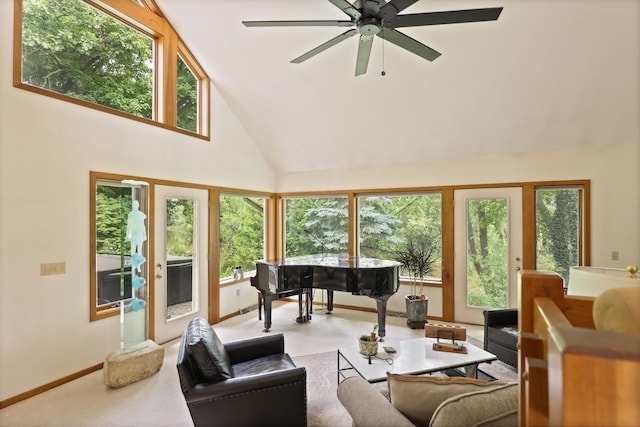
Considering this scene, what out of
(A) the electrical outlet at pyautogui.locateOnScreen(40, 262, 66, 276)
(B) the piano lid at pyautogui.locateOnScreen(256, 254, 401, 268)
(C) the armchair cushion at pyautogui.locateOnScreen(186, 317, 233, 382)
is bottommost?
(C) the armchair cushion at pyautogui.locateOnScreen(186, 317, 233, 382)

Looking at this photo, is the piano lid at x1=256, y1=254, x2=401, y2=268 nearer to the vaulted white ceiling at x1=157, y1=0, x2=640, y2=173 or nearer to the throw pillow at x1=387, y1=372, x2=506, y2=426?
the vaulted white ceiling at x1=157, y1=0, x2=640, y2=173

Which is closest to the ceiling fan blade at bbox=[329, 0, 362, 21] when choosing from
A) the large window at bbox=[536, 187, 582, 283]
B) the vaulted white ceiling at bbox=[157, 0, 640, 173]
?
the vaulted white ceiling at bbox=[157, 0, 640, 173]

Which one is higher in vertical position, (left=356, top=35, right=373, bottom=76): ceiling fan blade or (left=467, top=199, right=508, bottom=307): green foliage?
(left=356, top=35, right=373, bottom=76): ceiling fan blade

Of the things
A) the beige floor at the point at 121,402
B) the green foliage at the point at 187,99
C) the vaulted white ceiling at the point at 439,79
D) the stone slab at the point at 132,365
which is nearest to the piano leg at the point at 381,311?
the beige floor at the point at 121,402

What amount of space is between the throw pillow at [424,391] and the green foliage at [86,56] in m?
4.02

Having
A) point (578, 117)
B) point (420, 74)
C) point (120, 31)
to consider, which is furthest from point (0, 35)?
point (578, 117)

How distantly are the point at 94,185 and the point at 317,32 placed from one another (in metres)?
2.94

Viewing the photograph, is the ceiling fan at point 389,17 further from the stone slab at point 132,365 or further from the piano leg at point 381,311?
the stone slab at point 132,365

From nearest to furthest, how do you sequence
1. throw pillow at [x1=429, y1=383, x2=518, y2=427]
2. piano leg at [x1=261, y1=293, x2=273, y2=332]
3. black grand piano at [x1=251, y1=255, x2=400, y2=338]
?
throw pillow at [x1=429, y1=383, x2=518, y2=427], black grand piano at [x1=251, y1=255, x2=400, y2=338], piano leg at [x1=261, y1=293, x2=273, y2=332]

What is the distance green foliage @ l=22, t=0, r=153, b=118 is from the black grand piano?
261cm

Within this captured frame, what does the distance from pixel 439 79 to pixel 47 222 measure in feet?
14.3

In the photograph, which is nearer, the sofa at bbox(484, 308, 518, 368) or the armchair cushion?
the armchair cushion

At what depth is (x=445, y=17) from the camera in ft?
6.89

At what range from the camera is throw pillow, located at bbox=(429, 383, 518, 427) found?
3.99 ft
